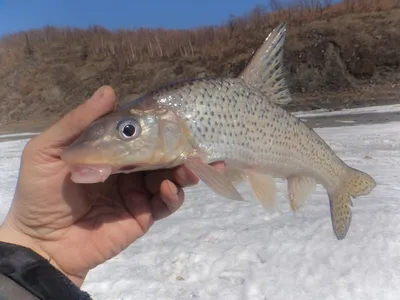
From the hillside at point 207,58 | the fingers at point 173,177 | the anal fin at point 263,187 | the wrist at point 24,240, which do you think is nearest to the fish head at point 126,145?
the fingers at point 173,177

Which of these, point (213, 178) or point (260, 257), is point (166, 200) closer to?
point (213, 178)

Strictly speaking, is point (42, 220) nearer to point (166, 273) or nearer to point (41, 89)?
point (166, 273)

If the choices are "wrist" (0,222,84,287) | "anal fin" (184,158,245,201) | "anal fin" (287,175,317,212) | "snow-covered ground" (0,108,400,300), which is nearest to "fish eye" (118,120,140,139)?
"anal fin" (184,158,245,201)

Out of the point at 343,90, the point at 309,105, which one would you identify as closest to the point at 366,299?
the point at 309,105

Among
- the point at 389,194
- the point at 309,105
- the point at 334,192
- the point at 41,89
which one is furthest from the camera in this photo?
the point at 41,89

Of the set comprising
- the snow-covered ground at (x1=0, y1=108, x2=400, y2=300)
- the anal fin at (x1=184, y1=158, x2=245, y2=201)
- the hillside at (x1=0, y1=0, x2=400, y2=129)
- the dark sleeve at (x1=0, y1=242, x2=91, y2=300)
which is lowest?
the hillside at (x1=0, y1=0, x2=400, y2=129)

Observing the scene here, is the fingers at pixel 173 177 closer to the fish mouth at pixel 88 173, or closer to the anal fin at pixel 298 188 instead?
the fish mouth at pixel 88 173

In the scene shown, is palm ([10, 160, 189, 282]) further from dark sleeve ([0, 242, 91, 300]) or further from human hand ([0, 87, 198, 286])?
dark sleeve ([0, 242, 91, 300])
